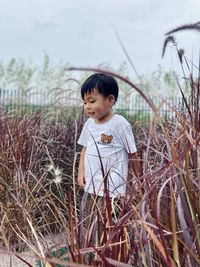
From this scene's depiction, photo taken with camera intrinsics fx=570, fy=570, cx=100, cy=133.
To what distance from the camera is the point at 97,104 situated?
3.31 metres

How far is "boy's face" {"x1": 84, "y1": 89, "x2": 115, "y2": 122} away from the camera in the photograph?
3307 mm

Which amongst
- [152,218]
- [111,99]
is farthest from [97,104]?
[152,218]

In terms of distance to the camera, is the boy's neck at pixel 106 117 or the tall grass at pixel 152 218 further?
the boy's neck at pixel 106 117

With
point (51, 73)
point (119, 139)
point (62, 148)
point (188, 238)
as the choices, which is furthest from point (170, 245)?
point (51, 73)

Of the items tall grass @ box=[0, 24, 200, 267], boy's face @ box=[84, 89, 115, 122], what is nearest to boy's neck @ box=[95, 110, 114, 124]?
boy's face @ box=[84, 89, 115, 122]

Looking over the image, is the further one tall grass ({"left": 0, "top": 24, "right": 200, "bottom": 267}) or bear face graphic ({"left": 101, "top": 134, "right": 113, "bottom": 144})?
bear face graphic ({"left": 101, "top": 134, "right": 113, "bottom": 144})

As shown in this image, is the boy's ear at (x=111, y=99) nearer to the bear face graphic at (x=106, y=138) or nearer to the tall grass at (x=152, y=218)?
the bear face graphic at (x=106, y=138)

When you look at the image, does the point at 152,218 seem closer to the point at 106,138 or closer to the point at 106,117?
the point at 106,138

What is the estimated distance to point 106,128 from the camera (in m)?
3.36

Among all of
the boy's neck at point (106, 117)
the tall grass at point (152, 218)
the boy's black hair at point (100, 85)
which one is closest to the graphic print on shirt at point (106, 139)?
the boy's neck at point (106, 117)

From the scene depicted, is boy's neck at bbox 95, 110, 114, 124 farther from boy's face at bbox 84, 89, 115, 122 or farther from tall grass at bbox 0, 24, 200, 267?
tall grass at bbox 0, 24, 200, 267

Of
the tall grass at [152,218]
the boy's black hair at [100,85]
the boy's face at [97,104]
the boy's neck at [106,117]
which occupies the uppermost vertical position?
the boy's black hair at [100,85]

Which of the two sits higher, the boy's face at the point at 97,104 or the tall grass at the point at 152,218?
the boy's face at the point at 97,104

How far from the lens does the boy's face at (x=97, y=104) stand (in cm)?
331
